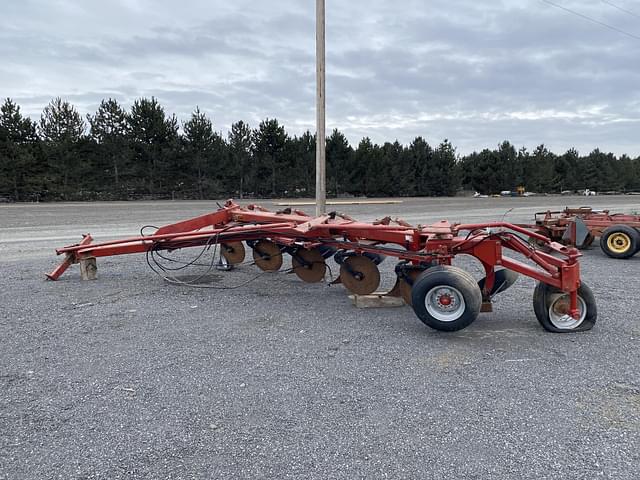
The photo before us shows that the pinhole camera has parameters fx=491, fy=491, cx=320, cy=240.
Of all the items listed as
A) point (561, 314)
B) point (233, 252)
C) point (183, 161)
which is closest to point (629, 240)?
point (561, 314)

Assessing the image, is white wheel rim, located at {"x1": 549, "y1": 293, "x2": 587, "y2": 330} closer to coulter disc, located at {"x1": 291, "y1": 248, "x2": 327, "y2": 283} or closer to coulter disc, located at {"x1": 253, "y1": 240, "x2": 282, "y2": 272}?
coulter disc, located at {"x1": 291, "y1": 248, "x2": 327, "y2": 283}

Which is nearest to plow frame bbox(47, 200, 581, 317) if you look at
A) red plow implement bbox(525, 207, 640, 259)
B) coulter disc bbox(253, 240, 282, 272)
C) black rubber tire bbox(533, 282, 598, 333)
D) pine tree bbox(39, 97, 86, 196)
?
black rubber tire bbox(533, 282, 598, 333)

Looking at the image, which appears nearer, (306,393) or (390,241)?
(306,393)

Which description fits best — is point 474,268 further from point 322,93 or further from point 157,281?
point 322,93

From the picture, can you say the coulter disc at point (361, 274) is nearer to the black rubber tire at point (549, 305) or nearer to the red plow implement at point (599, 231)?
the black rubber tire at point (549, 305)

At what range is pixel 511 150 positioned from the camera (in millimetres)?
53062

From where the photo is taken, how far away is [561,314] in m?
4.36

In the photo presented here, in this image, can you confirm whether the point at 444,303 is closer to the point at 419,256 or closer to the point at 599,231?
the point at 419,256

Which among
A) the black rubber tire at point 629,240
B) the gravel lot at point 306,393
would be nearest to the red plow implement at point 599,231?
the black rubber tire at point 629,240

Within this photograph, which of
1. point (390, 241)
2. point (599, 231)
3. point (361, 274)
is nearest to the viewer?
point (390, 241)

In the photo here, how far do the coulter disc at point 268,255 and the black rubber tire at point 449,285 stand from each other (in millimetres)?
3158

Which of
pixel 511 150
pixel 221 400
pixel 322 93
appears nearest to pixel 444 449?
pixel 221 400

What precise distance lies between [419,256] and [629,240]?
6207 mm

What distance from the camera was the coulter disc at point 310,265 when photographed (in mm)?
6367
